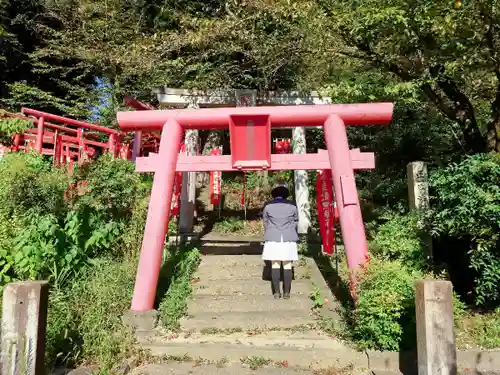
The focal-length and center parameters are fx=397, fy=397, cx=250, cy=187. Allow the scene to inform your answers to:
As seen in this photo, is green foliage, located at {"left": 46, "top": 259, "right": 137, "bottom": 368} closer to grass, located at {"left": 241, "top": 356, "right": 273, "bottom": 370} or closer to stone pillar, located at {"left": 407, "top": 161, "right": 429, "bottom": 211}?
grass, located at {"left": 241, "top": 356, "right": 273, "bottom": 370}

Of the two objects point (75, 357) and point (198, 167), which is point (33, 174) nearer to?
point (198, 167)

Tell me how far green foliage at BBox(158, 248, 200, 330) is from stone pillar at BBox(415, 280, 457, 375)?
2.97 m

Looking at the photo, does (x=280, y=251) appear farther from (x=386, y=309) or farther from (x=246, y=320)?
(x=386, y=309)

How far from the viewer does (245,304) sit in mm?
5711

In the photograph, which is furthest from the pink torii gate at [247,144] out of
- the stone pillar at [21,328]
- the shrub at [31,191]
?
the shrub at [31,191]

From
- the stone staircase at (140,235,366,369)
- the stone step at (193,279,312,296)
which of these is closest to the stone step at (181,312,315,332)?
the stone staircase at (140,235,366,369)

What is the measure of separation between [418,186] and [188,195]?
5.01 m

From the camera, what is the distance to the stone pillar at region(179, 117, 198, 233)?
888 cm

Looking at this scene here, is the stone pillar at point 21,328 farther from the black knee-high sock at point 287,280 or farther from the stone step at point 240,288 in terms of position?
the black knee-high sock at point 287,280

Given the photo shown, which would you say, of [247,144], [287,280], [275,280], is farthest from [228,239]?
[247,144]

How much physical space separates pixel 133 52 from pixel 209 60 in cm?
203

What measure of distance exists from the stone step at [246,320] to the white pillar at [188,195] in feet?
11.9

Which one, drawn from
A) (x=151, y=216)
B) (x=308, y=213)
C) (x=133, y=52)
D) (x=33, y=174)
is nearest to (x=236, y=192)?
(x=308, y=213)

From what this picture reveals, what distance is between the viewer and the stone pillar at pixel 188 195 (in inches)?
349
